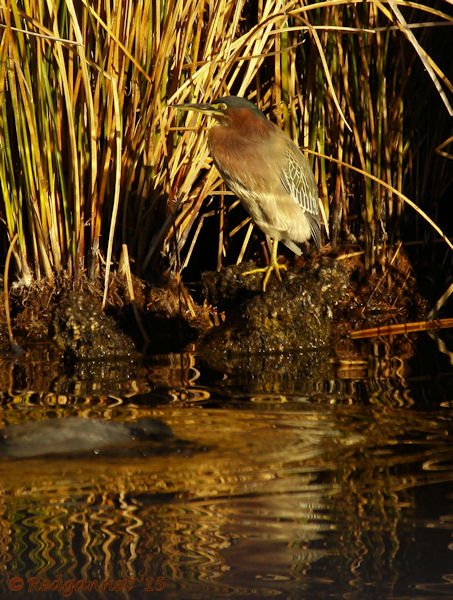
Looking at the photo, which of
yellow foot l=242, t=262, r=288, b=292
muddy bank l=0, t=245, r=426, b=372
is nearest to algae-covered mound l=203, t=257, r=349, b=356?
muddy bank l=0, t=245, r=426, b=372

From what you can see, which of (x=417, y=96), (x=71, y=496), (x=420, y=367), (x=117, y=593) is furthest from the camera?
(x=417, y=96)

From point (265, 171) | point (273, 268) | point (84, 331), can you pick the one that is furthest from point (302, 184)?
point (84, 331)

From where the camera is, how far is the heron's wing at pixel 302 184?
231 inches

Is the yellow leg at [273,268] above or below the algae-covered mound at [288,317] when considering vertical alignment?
above

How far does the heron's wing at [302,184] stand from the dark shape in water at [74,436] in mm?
2452

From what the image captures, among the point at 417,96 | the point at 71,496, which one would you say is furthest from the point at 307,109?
the point at 71,496

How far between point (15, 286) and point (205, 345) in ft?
3.38

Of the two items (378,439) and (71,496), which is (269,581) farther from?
(378,439)

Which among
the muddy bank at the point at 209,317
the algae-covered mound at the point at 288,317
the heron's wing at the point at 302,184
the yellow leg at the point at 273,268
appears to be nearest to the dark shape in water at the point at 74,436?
the muddy bank at the point at 209,317

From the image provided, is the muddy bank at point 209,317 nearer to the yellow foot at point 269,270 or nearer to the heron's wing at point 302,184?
the yellow foot at point 269,270

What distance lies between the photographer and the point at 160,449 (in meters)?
3.47

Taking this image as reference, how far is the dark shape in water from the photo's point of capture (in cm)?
345

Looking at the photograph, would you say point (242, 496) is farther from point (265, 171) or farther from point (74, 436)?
point (265, 171)

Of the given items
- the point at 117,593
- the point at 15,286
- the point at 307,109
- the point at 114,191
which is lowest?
the point at 117,593
